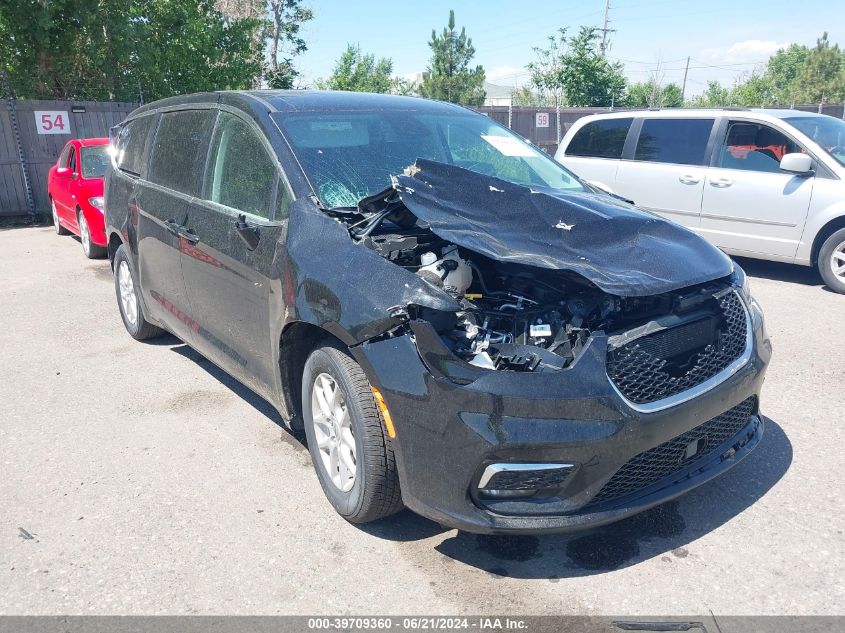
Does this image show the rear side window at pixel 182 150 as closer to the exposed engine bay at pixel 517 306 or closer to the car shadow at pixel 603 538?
the exposed engine bay at pixel 517 306

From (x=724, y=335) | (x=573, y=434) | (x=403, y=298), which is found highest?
(x=403, y=298)

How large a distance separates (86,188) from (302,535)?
7.85 metres

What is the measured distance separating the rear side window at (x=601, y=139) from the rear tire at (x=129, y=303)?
594cm

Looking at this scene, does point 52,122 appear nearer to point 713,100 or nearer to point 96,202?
point 96,202

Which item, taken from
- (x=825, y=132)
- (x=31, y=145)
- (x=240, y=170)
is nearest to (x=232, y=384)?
(x=240, y=170)

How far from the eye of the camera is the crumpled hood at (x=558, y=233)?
296 cm

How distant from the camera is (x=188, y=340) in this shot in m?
4.77

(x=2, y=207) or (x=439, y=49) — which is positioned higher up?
(x=439, y=49)

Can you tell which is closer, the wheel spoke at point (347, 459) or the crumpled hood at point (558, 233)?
the crumpled hood at point (558, 233)

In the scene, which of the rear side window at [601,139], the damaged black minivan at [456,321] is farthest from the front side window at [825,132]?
the damaged black minivan at [456,321]

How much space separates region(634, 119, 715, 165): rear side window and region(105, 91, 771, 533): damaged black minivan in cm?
447

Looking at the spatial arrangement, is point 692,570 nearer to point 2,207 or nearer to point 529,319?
point 529,319

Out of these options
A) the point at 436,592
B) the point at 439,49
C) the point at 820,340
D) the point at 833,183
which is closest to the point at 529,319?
the point at 436,592

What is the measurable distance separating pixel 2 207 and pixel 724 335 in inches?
591
